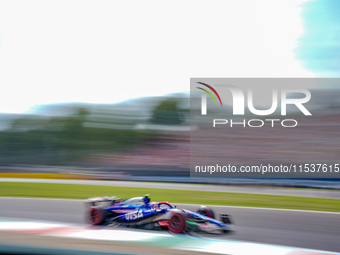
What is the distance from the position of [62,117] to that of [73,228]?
21.1 meters

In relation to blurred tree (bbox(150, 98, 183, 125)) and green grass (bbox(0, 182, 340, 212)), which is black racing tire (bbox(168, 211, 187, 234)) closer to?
green grass (bbox(0, 182, 340, 212))

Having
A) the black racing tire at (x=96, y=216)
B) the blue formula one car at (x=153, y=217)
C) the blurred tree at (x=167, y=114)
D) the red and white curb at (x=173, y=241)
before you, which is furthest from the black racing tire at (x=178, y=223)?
the blurred tree at (x=167, y=114)

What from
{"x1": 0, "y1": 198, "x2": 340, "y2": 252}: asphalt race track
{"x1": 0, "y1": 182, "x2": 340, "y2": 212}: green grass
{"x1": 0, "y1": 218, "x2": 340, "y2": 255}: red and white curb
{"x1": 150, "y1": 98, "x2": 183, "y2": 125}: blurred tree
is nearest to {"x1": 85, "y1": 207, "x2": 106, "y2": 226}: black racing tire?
{"x1": 0, "y1": 198, "x2": 340, "y2": 252}: asphalt race track

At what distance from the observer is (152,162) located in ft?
56.5

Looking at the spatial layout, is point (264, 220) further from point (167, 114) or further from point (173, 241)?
point (167, 114)

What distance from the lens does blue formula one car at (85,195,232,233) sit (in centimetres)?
437

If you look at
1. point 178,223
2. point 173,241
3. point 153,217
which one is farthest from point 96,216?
point 173,241

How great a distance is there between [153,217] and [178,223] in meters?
0.41

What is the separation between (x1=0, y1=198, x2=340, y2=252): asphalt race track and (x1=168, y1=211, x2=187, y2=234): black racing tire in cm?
55

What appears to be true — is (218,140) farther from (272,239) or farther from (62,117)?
(272,239)

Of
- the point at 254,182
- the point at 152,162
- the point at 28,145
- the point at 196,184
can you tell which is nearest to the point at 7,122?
the point at 28,145

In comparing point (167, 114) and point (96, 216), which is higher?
point (167, 114)

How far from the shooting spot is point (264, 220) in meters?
6.03

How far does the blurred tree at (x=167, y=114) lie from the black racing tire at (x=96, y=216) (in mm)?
14700
